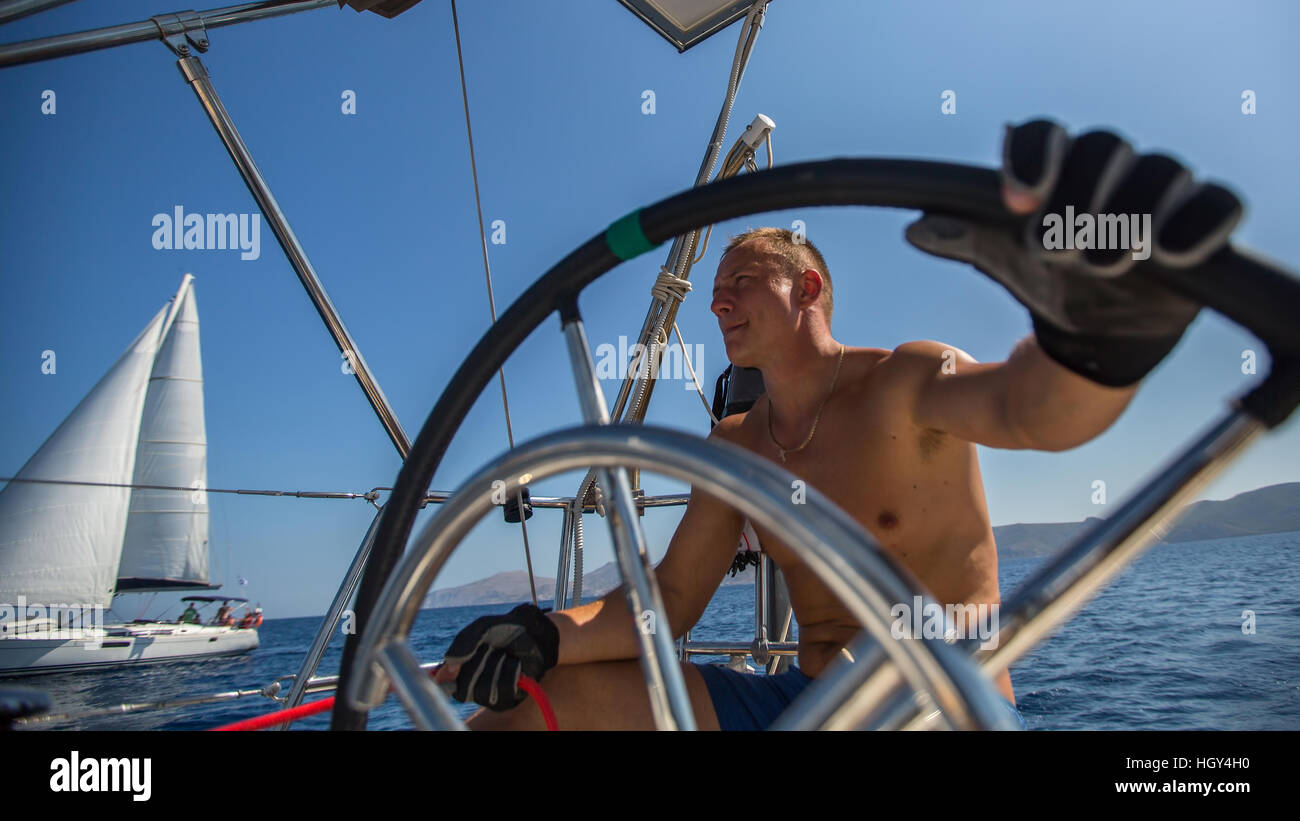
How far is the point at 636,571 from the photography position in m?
0.56

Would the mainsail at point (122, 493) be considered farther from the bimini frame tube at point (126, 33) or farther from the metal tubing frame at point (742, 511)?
the metal tubing frame at point (742, 511)

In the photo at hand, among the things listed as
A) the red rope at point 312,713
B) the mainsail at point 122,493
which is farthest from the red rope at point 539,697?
the mainsail at point 122,493

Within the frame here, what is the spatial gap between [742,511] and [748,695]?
0.77 meters

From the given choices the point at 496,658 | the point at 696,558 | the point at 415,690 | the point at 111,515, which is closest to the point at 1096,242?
the point at 415,690

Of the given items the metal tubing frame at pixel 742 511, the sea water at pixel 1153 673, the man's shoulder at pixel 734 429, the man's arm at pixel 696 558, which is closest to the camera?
the metal tubing frame at pixel 742 511

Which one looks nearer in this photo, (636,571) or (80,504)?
(636,571)

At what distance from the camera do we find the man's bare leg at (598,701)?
1.05m

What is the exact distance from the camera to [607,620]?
111 cm

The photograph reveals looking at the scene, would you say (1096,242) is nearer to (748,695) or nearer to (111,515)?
(748,695)

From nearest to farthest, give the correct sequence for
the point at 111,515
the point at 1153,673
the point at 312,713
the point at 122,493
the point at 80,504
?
the point at 312,713 → the point at 1153,673 → the point at 80,504 → the point at 111,515 → the point at 122,493

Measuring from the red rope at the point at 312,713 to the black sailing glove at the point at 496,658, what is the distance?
2 centimetres
